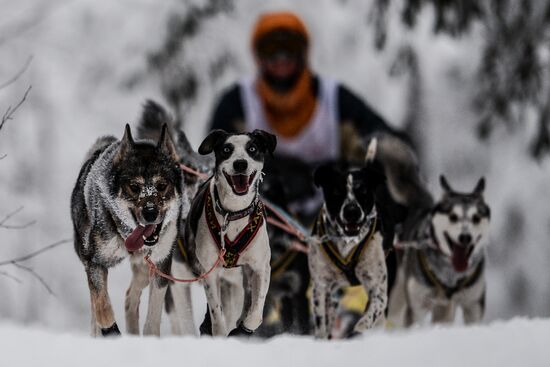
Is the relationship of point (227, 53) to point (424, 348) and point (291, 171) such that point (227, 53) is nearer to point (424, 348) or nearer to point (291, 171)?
point (291, 171)

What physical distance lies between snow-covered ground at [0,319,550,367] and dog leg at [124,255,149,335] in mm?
135

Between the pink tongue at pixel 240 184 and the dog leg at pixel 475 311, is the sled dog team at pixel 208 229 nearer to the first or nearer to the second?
the pink tongue at pixel 240 184

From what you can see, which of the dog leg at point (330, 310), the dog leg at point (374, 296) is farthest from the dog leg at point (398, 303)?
the dog leg at point (374, 296)

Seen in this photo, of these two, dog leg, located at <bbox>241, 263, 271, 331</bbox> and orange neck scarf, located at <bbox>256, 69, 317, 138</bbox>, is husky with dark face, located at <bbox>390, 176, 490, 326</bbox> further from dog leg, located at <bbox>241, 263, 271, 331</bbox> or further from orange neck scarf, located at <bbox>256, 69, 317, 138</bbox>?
dog leg, located at <bbox>241, 263, 271, 331</bbox>

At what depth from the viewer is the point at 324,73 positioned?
33.7 feet

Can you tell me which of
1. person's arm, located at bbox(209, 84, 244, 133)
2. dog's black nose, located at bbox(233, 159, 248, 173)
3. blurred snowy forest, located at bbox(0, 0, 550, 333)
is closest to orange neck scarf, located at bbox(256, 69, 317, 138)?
person's arm, located at bbox(209, 84, 244, 133)

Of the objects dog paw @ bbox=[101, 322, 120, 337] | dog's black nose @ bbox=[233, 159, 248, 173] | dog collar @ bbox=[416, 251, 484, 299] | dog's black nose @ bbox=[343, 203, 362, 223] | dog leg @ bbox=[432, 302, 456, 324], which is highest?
dog's black nose @ bbox=[233, 159, 248, 173]

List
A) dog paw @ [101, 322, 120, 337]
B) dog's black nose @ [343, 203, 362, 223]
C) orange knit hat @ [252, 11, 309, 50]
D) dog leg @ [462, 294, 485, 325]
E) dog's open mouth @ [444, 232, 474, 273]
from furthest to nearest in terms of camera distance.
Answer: dog leg @ [462, 294, 485, 325] → dog's open mouth @ [444, 232, 474, 273] → orange knit hat @ [252, 11, 309, 50] → dog's black nose @ [343, 203, 362, 223] → dog paw @ [101, 322, 120, 337]

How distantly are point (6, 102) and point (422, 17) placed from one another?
439cm

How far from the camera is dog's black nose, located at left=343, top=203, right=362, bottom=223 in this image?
109 inches

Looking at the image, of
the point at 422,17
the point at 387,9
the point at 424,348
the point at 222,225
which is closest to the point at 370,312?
the point at 424,348

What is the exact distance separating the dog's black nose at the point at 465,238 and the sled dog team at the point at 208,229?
0.54 meters

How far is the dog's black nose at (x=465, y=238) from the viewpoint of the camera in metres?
4.11

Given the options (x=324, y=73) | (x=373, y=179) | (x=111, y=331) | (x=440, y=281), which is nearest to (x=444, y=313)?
(x=440, y=281)
